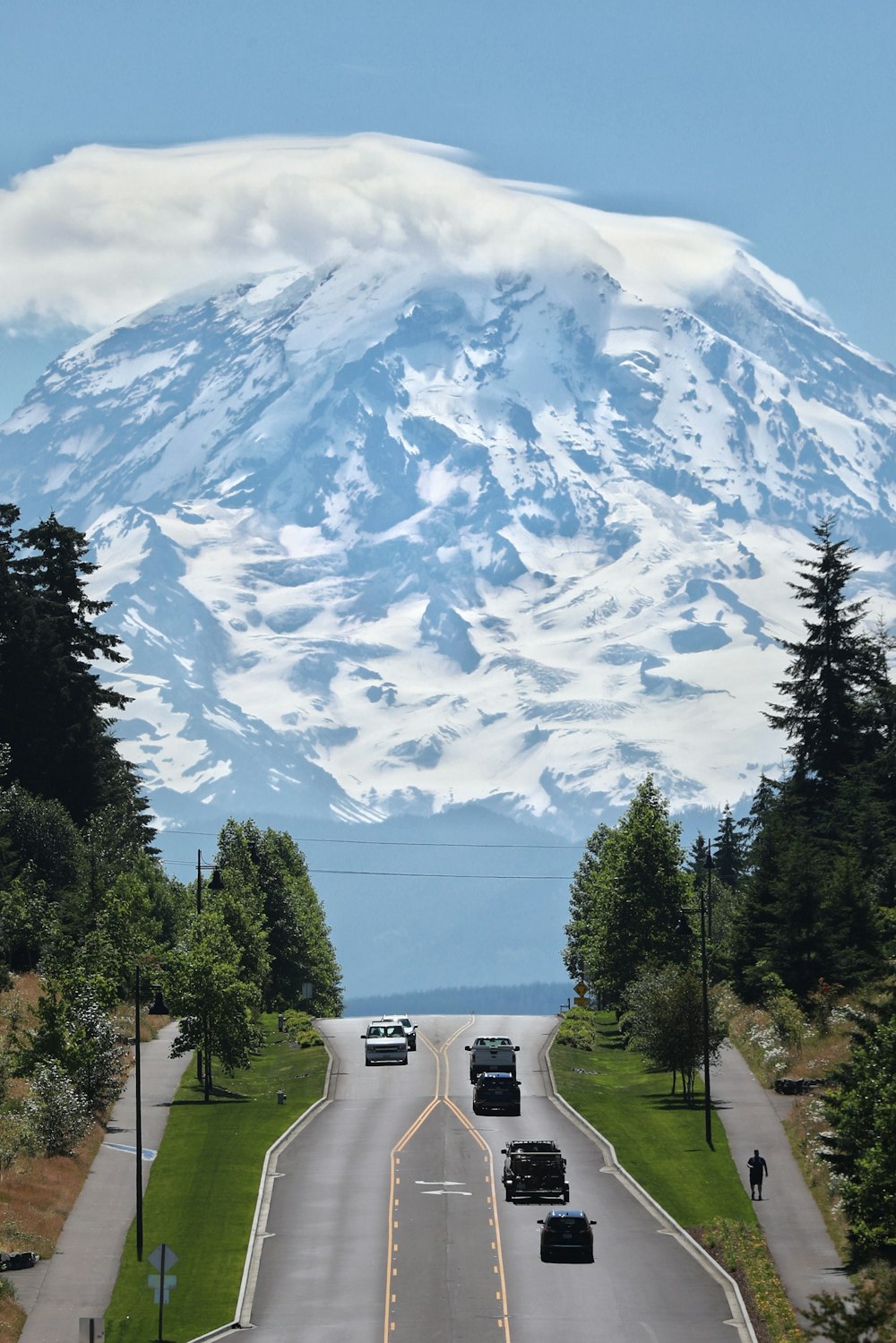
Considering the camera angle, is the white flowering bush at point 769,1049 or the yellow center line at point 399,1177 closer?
the yellow center line at point 399,1177

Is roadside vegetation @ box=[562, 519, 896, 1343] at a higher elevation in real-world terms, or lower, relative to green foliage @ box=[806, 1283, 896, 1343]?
higher

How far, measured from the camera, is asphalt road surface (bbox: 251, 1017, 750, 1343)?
58.8 metres

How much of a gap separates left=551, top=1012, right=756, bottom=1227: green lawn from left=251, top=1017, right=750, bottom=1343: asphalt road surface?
141 cm

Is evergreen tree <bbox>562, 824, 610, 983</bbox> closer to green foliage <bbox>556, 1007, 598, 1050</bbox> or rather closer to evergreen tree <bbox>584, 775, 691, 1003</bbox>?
green foliage <bbox>556, 1007, 598, 1050</bbox>

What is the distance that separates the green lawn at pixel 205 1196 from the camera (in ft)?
204

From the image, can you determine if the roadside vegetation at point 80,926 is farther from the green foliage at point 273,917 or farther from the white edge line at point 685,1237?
the white edge line at point 685,1237

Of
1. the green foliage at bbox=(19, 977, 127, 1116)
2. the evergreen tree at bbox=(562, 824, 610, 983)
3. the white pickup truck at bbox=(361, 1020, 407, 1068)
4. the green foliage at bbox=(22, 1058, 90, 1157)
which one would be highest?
the evergreen tree at bbox=(562, 824, 610, 983)

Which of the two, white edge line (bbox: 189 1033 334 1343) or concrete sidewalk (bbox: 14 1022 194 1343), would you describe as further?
concrete sidewalk (bbox: 14 1022 194 1343)

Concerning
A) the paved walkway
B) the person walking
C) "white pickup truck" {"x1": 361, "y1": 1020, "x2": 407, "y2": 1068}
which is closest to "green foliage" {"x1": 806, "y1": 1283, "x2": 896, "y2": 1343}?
the paved walkway

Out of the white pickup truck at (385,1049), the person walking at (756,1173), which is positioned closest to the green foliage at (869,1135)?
the person walking at (756,1173)

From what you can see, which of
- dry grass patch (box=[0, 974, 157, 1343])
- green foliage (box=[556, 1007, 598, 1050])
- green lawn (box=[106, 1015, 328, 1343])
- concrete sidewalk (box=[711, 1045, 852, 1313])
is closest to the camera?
green lawn (box=[106, 1015, 328, 1343])

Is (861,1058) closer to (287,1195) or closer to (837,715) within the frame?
(287,1195)

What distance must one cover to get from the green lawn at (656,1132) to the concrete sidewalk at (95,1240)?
A: 18770 mm

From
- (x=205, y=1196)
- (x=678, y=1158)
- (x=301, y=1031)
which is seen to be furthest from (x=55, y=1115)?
(x=301, y=1031)
